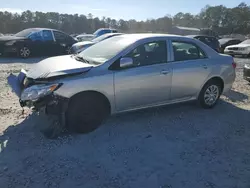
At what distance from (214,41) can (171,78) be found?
13444 millimetres

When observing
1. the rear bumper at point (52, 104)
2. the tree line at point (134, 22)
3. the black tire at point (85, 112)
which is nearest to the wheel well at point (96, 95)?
the black tire at point (85, 112)

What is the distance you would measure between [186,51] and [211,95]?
1.13 m

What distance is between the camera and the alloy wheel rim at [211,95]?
5414mm

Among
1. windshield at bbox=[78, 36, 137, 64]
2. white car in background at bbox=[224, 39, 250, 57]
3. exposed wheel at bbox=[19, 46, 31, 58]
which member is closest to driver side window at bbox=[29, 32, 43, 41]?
exposed wheel at bbox=[19, 46, 31, 58]

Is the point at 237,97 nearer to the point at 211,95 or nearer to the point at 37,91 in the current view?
the point at 211,95

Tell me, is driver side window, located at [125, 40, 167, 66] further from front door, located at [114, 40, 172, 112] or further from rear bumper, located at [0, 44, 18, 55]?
rear bumper, located at [0, 44, 18, 55]

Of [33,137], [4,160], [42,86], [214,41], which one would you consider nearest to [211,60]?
[42,86]

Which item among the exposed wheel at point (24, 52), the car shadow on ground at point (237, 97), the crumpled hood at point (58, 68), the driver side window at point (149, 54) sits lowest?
the car shadow on ground at point (237, 97)

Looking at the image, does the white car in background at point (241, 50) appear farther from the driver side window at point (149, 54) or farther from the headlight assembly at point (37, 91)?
the headlight assembly at point (37, 91)

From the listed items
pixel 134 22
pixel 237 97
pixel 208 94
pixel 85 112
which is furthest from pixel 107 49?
pixel 134 22

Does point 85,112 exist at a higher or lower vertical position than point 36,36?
lower

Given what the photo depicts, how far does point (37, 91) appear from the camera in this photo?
12.6ft

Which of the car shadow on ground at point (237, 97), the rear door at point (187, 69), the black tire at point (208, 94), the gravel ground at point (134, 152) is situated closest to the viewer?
the gravel ground at point (134, 152)

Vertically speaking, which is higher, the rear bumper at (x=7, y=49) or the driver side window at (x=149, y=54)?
the driver side window at (x=149, y=54)
